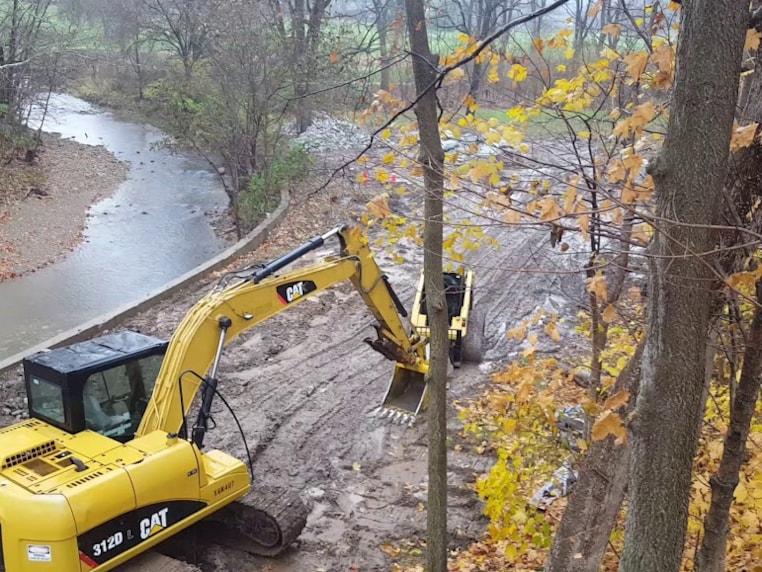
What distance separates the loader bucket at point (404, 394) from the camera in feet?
35.6

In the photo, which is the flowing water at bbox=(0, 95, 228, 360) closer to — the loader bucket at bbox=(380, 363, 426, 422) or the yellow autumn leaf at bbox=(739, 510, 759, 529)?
the loader bucket at bbox=(380, 363, 426, 422)

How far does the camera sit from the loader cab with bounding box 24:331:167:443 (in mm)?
6984

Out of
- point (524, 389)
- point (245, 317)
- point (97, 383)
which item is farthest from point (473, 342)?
point (97, 383)

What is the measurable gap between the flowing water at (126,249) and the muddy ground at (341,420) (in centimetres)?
290

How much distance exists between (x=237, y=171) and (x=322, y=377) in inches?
425

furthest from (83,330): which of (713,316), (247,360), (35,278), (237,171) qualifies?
(713,316)

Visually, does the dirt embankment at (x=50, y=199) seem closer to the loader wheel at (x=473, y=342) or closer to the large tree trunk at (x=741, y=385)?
the loader wheel at (x=473, y=342)

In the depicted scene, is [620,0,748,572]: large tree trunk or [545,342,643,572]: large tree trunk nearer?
[620,0,748,572]: large tree trunk

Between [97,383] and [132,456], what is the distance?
0.86m

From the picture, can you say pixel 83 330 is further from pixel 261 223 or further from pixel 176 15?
pixel 176 15

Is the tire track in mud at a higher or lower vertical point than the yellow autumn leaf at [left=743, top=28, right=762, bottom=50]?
lower

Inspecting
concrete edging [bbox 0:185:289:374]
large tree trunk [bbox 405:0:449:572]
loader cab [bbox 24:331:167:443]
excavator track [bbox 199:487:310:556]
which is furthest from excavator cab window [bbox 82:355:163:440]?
concrete edging [bbox 0:185:289:374]

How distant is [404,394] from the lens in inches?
444

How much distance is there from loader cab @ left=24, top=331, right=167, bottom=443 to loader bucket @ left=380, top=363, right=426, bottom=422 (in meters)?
4.03
